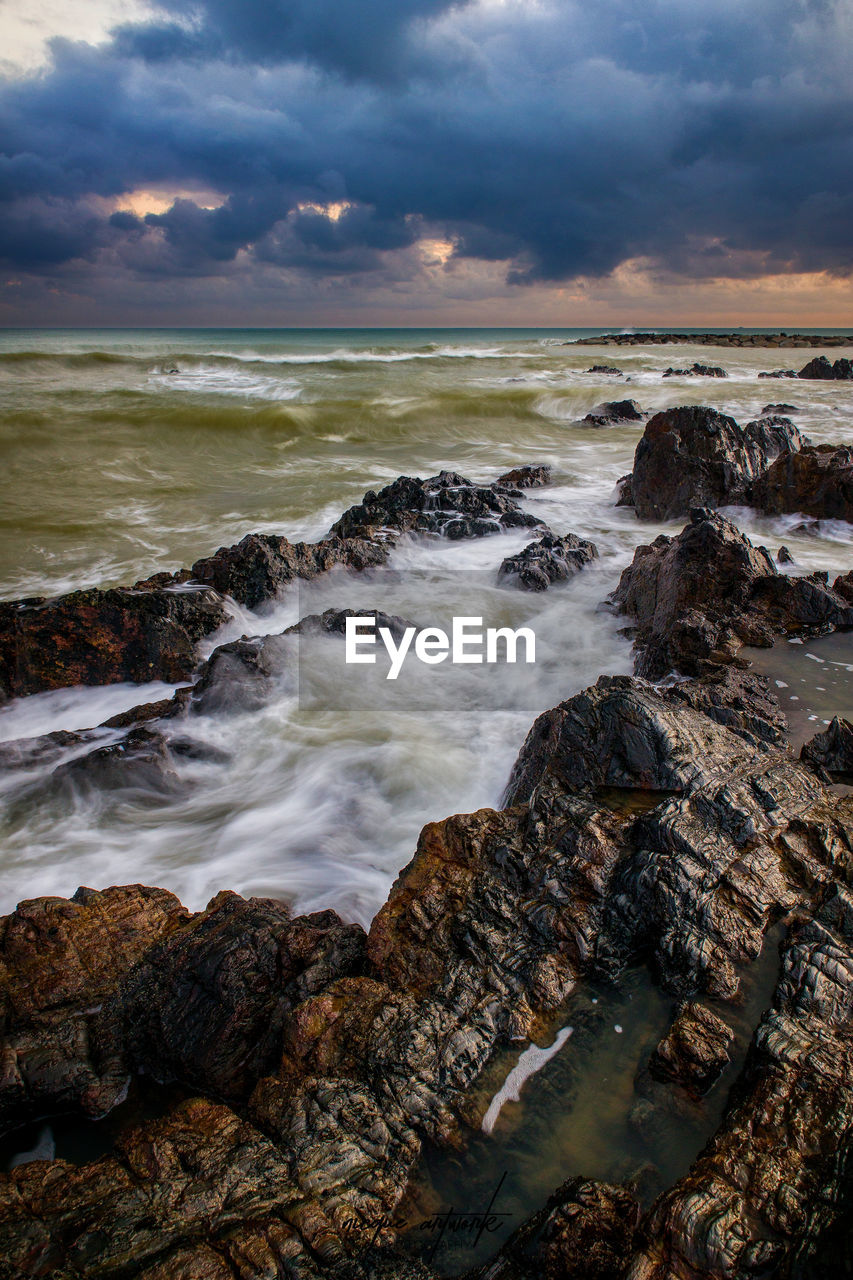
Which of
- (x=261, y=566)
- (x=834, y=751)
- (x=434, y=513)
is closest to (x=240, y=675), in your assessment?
(x=261, y=566)

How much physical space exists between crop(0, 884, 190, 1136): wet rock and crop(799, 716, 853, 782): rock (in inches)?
146

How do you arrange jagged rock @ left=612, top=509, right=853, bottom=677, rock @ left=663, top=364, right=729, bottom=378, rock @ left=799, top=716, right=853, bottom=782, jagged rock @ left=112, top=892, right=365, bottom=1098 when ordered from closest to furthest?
1. jagged rock @ left=112, top=892, right=365, bottom=1098
2. rock @ left=799, top=716, right=853, bottom=782
3. jagged rock @ left=612, top=509, right=853, bottom=677
4. rock @ left=663, top=364, right=729, bottom=378

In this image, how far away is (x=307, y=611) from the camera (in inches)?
330

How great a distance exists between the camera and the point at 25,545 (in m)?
11.5

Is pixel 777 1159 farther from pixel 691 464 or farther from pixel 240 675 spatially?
pixel 691 464

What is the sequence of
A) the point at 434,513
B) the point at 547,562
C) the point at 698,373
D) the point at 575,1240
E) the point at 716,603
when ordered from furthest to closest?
the point at 698,373
the point at 434,513
the point at 547,562
the point at 716,603
the point at 575,1240

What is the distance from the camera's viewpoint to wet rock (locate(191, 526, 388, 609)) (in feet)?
26.8

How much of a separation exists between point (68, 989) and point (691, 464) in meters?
10.6

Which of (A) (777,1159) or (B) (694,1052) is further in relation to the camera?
(B) (694,1052)

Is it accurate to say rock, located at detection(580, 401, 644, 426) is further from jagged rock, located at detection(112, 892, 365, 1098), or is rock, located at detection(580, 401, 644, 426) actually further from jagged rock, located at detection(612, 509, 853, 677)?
jagged rock, located at detection(112, 892, 365, 1098)

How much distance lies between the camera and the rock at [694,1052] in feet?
7.22

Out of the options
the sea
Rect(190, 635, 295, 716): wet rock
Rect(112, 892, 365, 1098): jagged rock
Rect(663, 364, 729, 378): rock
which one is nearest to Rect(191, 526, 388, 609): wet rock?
the sea

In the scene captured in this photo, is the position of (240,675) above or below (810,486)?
below

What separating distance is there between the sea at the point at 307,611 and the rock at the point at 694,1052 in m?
2.06
